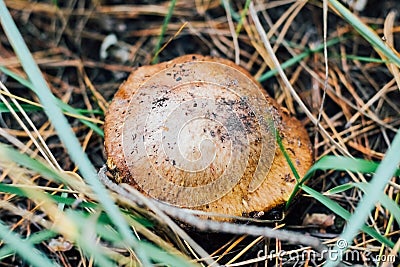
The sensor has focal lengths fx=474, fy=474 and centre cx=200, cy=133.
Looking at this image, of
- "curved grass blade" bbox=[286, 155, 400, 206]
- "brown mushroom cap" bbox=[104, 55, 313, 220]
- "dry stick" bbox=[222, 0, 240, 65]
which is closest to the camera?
"curved grass blade" bbox=[286, 155, 400, 206]

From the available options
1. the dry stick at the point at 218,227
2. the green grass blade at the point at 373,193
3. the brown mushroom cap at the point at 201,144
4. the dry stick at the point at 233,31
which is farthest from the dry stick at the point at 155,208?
the dry stick at the point at 233,31

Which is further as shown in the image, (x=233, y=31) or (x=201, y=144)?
(x=233, y=31)

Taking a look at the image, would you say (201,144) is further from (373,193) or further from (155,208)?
(373,193)

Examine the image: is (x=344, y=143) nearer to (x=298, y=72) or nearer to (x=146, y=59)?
(x=298, y=72)

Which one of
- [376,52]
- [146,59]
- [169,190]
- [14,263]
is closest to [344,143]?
[376,52]

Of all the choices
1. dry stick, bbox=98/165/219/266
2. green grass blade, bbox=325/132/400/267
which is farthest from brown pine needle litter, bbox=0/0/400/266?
green grass blade, bbox=325/132/400/267

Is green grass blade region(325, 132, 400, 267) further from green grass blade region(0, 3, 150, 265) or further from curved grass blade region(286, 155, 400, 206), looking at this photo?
green grass blade region(0, 3, 150, 265)

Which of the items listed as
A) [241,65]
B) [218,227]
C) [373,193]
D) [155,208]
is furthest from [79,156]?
[241,65]
